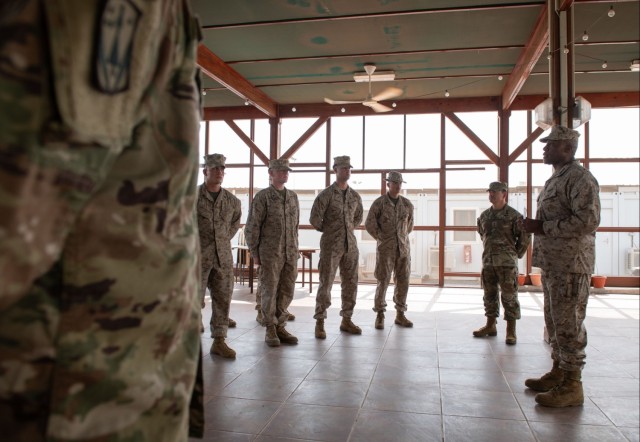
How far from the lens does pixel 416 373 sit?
3.28 m

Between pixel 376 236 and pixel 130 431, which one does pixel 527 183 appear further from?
pixel 130 431

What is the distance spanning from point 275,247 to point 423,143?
19.8ft

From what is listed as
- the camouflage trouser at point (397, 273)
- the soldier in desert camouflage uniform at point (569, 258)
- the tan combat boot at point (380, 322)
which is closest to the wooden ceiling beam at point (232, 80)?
the camouflage trouser at point (397, 273)

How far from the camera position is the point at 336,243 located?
4.60m

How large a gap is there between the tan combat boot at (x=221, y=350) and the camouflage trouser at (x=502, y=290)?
8.23ft

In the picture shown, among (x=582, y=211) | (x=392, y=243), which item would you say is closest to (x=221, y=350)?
(x=392, y=243)

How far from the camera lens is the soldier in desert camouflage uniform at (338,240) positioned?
A: 4.56 m

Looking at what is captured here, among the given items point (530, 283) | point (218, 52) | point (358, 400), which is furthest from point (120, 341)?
point (530, 283)

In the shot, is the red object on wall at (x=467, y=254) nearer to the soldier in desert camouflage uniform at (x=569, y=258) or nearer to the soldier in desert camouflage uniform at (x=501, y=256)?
the soldier in desert camouflage uniform at (x=501, y=256)

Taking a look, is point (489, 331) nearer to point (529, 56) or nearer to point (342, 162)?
point (342, 162)

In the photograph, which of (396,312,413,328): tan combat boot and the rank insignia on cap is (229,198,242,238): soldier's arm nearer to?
(396,312,413,328): tan combat boot

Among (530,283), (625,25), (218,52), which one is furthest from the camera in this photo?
(530,283)

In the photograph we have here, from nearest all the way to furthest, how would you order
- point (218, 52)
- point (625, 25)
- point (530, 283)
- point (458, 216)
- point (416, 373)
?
point (416, 373) → point (625, 25) → point (218, 52) → point (530, 283) → point (458, 216)

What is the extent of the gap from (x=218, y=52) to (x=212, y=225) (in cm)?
413
